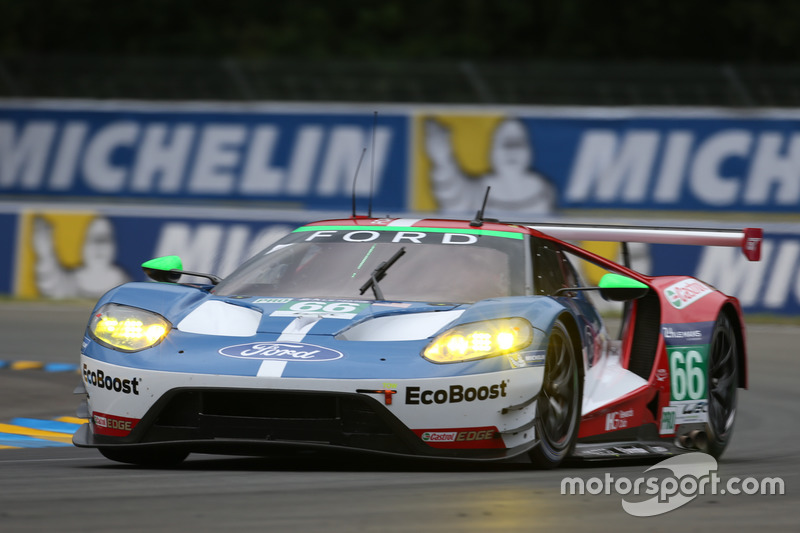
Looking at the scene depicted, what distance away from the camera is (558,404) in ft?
20.3

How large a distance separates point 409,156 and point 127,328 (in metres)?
12.8

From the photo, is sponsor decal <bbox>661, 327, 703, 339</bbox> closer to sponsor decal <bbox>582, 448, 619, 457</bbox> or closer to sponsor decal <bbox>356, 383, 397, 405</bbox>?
sponsor decal <bbox>582, 448, 619, 457</bbox>

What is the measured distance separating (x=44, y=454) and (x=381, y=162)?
1233 cm

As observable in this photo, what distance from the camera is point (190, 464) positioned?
6289mm

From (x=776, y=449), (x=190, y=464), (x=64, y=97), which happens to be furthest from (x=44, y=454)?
(x=64, y=97)

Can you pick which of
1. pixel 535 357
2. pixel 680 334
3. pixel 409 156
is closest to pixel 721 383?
pixel 680 334

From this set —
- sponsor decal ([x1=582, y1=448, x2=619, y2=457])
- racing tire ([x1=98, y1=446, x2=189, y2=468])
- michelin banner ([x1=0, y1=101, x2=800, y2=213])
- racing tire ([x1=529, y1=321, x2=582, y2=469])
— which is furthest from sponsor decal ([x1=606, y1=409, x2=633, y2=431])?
michelin banner ([x1=0, y1=101, x2=800, y2=213])

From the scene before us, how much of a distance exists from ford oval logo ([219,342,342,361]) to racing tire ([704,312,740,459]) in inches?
95.7

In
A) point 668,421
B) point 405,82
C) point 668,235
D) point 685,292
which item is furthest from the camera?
point 405,82

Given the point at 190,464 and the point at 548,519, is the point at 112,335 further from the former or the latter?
the point at 548,519

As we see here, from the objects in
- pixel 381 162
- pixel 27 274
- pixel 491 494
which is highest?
pixel 491 494

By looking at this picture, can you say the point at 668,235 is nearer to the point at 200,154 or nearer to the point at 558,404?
the point at 558,404

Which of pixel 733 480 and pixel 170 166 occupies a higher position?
pixel 733 480

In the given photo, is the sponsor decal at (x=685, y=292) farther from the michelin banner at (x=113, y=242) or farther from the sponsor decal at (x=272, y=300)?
the michelin banner at (x=113, y=242)
